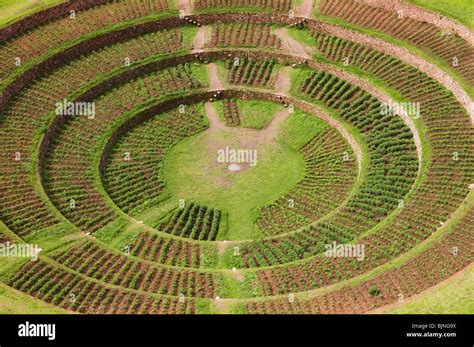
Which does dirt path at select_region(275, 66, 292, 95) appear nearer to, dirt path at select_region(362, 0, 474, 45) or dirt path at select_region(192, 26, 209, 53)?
dirt path at select_region(192, 26, 209, 53)

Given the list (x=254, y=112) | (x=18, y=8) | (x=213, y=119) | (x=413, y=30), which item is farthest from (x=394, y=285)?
(x=18, y=8)

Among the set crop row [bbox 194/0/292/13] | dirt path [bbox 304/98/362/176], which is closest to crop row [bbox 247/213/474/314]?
dirt path [bbox 304/98/362/176]

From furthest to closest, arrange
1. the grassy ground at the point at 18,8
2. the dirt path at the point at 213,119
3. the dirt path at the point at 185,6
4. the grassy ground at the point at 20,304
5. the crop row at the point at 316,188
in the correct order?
the dirt path at the point at 185,6
the grassy ground at the point at 18,8
the dirt path at the point at 213,119
the crop row at the point at 316,188
the grassy ground at the point at 20,304

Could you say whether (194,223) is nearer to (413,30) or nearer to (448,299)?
(448,299)

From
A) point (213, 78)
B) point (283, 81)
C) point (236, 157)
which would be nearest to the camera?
point (236, 157)

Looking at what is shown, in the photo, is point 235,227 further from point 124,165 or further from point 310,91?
point 310,91

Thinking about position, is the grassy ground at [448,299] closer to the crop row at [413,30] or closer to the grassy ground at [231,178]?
the grassy ground at [231,178]

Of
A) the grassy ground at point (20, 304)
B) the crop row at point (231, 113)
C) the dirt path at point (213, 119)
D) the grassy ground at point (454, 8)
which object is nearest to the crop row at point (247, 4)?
the crop row at point (231, 113)
